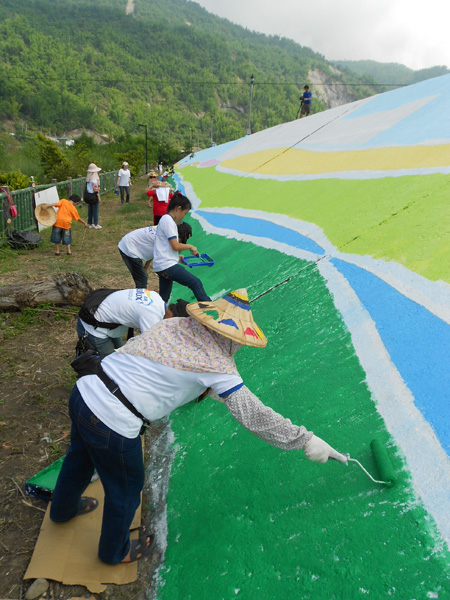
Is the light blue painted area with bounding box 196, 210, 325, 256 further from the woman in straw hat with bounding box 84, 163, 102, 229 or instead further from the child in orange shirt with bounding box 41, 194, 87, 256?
the woman in straw hat with bounding box 84, 163, 102, 229

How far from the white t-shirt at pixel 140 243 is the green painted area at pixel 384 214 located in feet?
6.91

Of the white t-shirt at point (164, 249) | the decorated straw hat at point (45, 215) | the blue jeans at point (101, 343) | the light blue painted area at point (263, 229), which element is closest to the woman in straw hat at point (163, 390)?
the blue jeans at point (101, 343)

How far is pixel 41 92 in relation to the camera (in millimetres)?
89812

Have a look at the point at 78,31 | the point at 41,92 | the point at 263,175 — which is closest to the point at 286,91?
the point at 78,31

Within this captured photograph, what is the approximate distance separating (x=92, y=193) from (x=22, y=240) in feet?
10.1

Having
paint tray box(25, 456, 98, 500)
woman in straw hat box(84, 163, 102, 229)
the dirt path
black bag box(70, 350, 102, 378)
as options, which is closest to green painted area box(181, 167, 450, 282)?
black bag box(70, 350, 102, 378)

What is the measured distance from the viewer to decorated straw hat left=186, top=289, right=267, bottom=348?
2.01 meters

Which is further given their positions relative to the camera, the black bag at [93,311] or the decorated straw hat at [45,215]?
the decorated straw hat at [45,215]

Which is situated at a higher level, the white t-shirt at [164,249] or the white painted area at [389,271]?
the white painted area at [389,271]

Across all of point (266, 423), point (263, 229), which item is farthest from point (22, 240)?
point (266, 423)

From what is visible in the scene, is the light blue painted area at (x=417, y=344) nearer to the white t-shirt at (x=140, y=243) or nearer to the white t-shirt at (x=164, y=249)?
the white t-shirt at (x=164, y=249)

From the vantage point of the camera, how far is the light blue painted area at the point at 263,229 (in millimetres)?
5076

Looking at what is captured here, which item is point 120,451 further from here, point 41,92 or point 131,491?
point 41,92

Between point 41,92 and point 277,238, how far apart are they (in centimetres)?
10250
